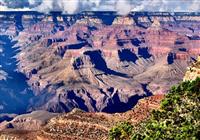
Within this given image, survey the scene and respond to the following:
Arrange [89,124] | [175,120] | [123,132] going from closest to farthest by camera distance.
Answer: [175,120] < [123,132] < [89,124]

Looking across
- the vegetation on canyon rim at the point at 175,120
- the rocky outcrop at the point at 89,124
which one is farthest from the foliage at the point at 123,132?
the rocky outcrop at the point at 89,124

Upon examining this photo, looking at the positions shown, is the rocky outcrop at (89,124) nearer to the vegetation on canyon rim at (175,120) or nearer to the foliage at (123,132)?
the foliage at (123,132)

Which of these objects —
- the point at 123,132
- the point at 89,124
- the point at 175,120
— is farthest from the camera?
the point at 89,124

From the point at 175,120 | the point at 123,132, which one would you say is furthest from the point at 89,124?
the point at 175,120

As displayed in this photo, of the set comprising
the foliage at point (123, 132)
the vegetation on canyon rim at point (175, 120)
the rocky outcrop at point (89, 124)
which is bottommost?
the rocky outcrop at point (89, 124)

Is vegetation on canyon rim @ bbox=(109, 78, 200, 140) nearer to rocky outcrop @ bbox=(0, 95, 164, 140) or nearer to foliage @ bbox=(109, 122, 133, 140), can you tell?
foliage @ bbox=(109, 122, 133, 140)

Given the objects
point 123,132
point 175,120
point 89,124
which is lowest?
point 89,124

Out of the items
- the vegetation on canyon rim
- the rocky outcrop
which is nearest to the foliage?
the vegetation on canyon rim

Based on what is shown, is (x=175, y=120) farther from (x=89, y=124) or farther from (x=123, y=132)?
(x=89, y=124)
